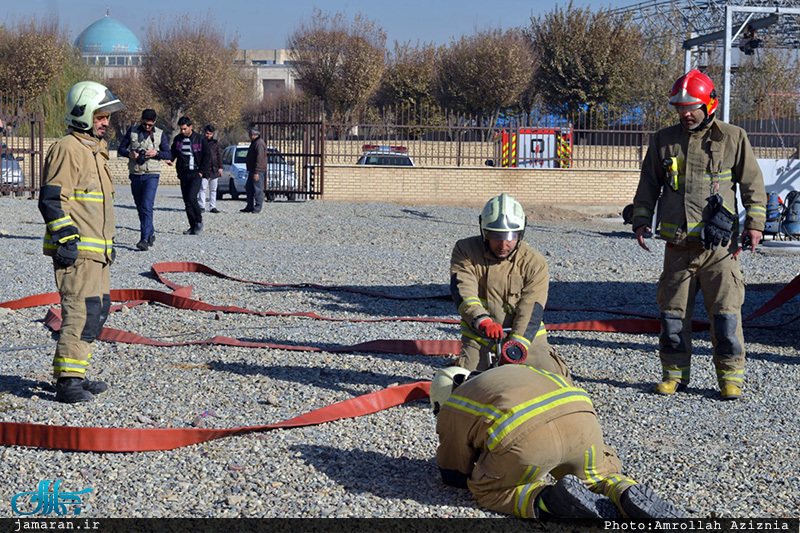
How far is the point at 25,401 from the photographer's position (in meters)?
5.82

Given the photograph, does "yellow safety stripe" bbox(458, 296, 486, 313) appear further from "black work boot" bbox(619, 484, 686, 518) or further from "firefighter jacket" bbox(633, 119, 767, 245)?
"black work boot" bbox(619, 484, 686, 518)

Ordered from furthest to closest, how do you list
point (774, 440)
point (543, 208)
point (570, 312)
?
point (543, 208), point (570, 312), point (774, 440)

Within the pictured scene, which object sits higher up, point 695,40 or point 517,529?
point 695,40

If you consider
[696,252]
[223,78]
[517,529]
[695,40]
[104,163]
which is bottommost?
[517,529]

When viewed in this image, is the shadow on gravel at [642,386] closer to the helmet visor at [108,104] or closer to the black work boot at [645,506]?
the black work boot at [645,506]

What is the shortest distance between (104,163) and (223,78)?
1762 inches

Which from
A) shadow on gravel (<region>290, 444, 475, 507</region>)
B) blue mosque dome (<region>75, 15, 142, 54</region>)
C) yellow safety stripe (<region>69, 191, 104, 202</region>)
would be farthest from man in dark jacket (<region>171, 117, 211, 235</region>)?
blue mosque dome (<region>75, 15, 142, 54</region>)

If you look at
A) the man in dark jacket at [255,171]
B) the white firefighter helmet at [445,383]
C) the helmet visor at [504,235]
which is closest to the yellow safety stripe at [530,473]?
the white firefighter helmet at [445,383]

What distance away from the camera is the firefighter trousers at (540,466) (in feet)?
13.3

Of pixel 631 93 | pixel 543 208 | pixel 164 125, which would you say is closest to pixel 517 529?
pixel 543 208

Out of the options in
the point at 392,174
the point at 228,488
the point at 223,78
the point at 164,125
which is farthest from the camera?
the point at 164,125

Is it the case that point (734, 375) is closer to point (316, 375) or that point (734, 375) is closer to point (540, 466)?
point (540, 466)

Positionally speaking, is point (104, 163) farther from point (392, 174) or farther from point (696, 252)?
point (392, 174)

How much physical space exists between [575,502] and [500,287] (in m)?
2.01
